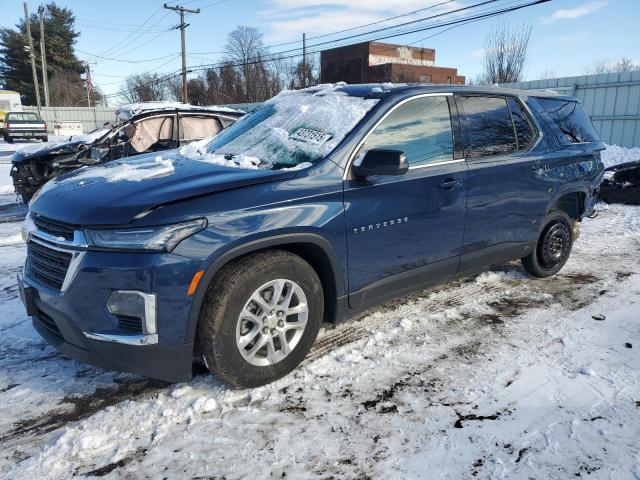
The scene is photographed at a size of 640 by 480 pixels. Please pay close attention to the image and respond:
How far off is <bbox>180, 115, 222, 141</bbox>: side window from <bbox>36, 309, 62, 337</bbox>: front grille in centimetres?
588

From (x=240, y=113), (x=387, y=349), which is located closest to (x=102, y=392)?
(x=387, y=349)

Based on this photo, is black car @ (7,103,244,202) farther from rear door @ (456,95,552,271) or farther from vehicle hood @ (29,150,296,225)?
rear door @ (456,95,552,271)

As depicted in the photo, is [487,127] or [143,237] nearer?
[143,237]

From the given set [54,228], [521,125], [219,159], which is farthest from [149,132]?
[521,125]

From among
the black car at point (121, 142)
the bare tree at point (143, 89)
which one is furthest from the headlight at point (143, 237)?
the bare tree at point (143, 89)

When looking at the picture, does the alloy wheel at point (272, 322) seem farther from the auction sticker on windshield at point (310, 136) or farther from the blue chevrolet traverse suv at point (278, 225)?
the auction sticker on windshield at point (310, 136)

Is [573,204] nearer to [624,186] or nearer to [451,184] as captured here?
[451,184]

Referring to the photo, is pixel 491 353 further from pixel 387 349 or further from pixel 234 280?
pixel 234 280

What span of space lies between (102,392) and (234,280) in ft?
3.71

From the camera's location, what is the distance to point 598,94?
49.2 feet

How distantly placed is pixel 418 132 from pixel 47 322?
9.08 ft

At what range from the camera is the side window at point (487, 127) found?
12.4 feet

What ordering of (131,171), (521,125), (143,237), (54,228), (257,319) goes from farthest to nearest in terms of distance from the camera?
(521,125)
(131,171)
(257,319)
(54,228)
(143,237)

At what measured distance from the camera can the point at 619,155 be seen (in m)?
13.0
